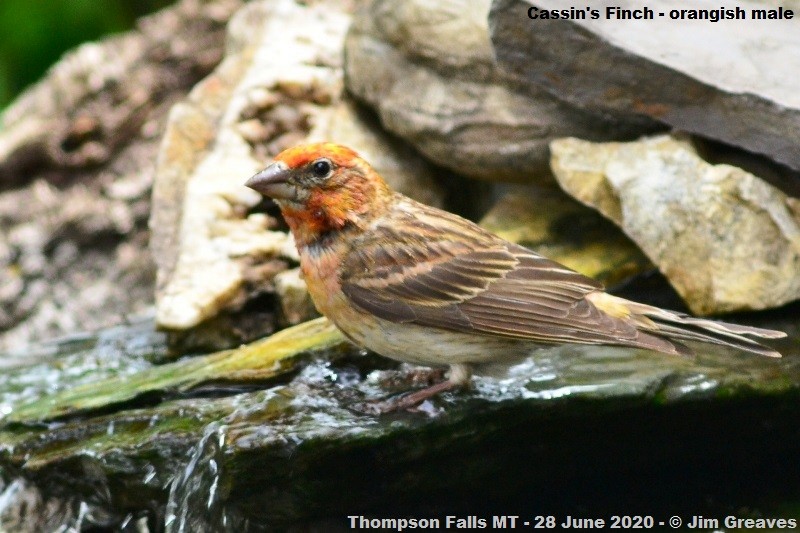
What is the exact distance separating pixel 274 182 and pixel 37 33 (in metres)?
5.54

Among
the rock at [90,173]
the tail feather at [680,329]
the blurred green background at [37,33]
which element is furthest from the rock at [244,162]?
the blurred green background at [37,33]

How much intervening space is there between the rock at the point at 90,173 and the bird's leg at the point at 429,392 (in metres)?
2.76

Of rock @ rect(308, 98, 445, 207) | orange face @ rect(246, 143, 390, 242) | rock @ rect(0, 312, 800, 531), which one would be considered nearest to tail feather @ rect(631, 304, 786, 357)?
rock @ rect(0, 312, 800, 531)

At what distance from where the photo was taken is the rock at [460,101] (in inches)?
208

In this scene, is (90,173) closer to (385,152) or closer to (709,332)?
(385,152)

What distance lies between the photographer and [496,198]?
596 centimetres

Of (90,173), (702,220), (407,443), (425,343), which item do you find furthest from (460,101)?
(90,173)

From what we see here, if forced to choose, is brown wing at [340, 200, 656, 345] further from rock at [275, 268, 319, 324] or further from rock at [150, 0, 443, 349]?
rock at [150, 0, 443, 349]

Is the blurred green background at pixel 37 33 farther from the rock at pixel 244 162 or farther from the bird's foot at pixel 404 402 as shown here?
the bird's foot at pixel 404 402

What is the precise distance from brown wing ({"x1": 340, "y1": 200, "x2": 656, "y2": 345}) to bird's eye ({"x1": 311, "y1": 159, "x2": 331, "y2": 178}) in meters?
0.30

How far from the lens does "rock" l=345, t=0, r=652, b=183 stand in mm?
5285

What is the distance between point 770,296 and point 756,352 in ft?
2.37

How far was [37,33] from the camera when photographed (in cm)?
881

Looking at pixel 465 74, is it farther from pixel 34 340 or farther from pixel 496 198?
pixel 34 340
